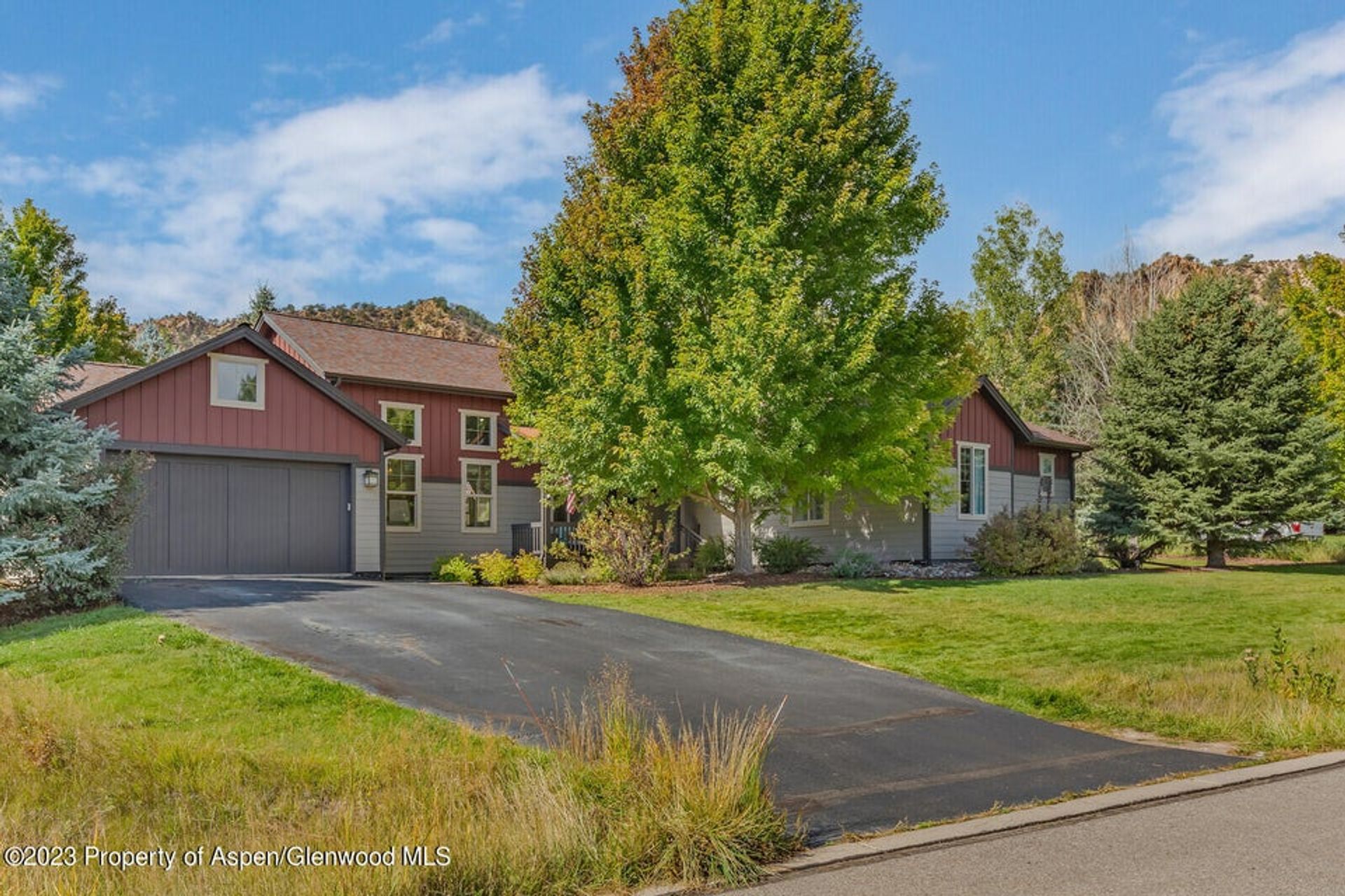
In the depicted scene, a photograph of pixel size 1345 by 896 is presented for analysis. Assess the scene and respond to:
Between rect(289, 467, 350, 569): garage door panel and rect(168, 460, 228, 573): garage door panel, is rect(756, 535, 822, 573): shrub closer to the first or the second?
rect(289, 467, 350, 569): garage door panel

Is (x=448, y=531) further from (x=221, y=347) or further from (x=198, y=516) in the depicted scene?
(x=221, y=347)

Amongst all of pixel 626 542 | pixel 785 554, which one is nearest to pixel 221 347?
pixel 626 542

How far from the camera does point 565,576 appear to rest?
819 inches

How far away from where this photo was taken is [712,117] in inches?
789

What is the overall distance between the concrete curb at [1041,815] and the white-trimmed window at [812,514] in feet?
57.0

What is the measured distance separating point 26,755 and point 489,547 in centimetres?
2080

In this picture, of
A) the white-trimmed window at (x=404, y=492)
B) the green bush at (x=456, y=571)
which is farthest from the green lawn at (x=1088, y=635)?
the white-trimmed window at (x=404, y=492)

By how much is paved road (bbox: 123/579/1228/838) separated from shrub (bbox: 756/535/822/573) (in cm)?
776

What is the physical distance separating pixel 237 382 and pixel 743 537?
1048 cm

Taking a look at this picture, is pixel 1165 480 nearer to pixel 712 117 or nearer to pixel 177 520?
pixel 712 117

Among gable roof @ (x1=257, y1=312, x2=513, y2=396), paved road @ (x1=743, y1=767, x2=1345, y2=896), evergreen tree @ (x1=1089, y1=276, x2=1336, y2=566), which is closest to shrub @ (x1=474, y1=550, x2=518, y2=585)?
gable roof @ (x1=257, y1=312, x2=513, y2=396)

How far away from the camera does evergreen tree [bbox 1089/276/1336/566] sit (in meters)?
24.7

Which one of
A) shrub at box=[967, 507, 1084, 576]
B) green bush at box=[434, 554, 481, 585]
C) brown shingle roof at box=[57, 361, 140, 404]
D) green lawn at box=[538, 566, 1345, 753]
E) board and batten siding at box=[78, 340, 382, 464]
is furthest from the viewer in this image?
green bush at box=[434, 554, 481, 585]

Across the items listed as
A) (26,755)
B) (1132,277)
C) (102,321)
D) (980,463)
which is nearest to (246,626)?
(26,755)
